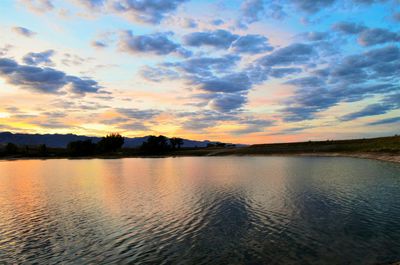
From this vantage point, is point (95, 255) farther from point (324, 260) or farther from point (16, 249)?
point (324, 260)

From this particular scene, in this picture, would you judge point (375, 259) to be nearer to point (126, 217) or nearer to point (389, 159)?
point (126, 217)

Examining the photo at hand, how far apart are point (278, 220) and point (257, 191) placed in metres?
20.0

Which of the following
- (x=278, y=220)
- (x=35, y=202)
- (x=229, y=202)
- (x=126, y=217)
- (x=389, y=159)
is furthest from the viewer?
(x=389, y=159)

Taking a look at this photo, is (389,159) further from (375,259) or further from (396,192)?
(375,259)

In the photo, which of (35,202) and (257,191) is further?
(257,191)

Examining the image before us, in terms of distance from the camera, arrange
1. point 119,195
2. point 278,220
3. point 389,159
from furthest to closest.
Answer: point 389,159 → point 119,195 → point 278,220

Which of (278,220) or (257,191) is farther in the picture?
(257,191)

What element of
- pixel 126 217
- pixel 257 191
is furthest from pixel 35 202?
pixel 257 191

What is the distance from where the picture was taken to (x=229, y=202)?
44.6 metres

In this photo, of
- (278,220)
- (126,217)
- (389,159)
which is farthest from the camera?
(389,159)

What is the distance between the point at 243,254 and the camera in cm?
2380

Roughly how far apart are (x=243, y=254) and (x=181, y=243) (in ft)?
18.2

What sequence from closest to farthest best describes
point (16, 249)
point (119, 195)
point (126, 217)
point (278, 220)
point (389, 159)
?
1. point (16, 249)
2. point (278, 220)
3. point (126, 217)
4. point (119, 195)
5. point (389, 159)

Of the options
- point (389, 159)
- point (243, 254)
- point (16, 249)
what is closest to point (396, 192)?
point (243, 254)
